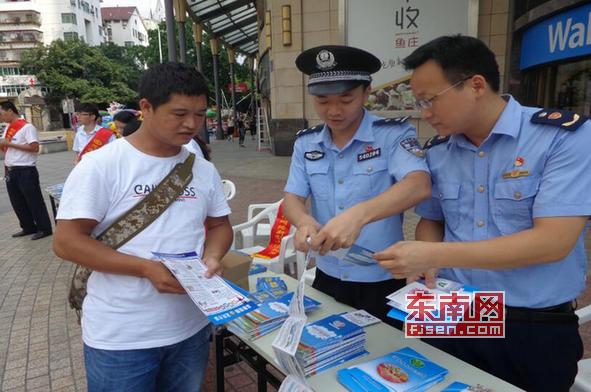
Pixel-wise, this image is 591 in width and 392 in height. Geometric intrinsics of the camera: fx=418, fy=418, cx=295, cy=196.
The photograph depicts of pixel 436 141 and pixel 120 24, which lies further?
pixel 120 24

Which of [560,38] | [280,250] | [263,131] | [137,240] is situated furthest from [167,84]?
[263,131]

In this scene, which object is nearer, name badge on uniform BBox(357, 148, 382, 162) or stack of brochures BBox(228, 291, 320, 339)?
stack of brochures BBox(228, 291, 320, 339)

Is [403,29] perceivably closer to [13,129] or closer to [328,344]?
[13,129]

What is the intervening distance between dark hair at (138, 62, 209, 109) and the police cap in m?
0.48

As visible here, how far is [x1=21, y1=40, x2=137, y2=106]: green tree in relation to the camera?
34.5 meters

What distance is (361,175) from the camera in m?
1.70

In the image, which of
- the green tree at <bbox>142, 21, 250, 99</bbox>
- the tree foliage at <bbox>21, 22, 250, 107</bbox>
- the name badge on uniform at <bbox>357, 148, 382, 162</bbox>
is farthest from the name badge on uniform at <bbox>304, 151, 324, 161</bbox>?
the tree foliage at <bbox>21, 22, 250, 107</bbox>

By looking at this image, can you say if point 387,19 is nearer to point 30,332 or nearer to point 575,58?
point 575,58

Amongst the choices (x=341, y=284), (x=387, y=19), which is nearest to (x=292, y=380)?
(x=341, y=284)

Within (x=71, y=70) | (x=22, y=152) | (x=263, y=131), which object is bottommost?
(x=263, y=131)

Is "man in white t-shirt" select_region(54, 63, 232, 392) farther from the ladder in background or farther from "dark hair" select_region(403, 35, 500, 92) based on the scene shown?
the ladder in background

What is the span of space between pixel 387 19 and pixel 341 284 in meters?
6.83

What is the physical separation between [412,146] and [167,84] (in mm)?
905

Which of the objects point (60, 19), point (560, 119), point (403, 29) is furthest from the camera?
point (60, 19)
